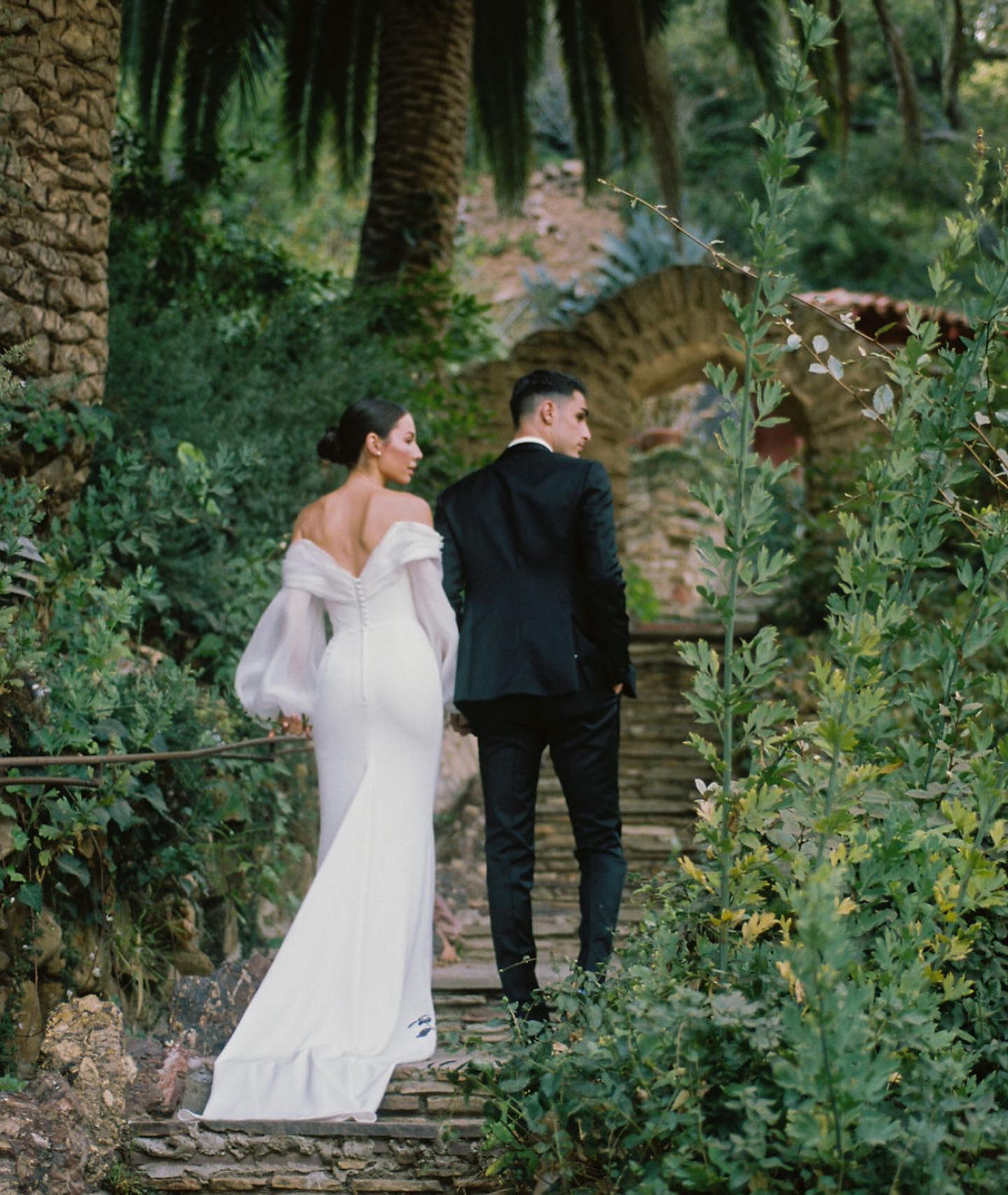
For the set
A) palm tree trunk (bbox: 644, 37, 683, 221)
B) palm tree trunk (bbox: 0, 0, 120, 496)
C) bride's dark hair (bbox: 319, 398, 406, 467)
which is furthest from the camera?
palm tree trunk (bbox: 644, 37, 683, 221)

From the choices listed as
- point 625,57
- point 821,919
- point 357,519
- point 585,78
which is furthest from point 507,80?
point 821,919

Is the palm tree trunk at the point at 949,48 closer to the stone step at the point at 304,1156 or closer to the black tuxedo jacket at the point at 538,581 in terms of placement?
the black tuxedo jacket at the point at 538,581

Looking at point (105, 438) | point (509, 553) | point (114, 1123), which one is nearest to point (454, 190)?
point (105, 438)

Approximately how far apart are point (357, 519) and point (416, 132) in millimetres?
4973

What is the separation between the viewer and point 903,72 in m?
7.72

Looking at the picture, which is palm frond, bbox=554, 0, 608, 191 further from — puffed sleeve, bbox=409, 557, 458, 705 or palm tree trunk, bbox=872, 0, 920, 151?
puffed sleeve, bbox=409, 557, 458, 705

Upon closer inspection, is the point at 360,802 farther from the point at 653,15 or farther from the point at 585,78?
the point at 585,78

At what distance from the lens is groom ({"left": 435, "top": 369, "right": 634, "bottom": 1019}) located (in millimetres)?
3594

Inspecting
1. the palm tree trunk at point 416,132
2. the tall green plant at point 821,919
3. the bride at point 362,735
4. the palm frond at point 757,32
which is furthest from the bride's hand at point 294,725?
the palm frond at point 757,32

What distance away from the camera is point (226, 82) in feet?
27.8

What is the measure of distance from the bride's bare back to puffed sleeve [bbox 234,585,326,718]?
0.62ft

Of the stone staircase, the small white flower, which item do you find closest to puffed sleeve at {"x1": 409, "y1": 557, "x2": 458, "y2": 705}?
the stone staircase

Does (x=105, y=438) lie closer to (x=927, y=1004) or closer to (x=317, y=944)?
(x=317, y=944)

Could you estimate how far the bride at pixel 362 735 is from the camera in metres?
3.49
